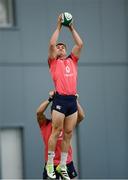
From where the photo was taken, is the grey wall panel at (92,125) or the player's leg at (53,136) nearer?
the player's leg at (53,136)

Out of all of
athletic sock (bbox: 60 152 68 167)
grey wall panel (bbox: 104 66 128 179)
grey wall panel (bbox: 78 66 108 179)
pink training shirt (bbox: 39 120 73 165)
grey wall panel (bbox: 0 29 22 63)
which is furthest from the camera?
grey wall panel (bbox: 104 66 128 179)

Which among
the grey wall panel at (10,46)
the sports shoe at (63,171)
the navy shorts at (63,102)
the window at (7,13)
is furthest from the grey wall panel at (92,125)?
the navy shorts at (63,102)

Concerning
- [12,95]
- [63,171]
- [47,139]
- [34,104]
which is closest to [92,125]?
[34,104]

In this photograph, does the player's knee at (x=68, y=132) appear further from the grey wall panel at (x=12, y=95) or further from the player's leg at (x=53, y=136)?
the grey wall panel at (x=12, y=95)

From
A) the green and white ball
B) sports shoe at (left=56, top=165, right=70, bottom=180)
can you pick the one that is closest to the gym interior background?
sports shoe at (left=56, top=165, right=70, bottom=180)

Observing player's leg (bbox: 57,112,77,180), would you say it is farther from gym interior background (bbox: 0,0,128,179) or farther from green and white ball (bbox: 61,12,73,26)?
gym interior background (bbox: 0,0,128,179)

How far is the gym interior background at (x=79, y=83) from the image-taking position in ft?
78.0

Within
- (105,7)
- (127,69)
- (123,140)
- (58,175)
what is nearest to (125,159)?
(123,140)

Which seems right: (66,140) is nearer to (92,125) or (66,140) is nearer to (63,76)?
(63,76)

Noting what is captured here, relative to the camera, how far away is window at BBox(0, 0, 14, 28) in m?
23.8

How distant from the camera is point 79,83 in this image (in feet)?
79.6

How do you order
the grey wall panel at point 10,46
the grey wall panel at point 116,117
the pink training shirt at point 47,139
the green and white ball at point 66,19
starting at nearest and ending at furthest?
the green and white ball at point 66,19 < the pink training shirt at point 47,139 < the grey wall panel at point 10,46 < the grey wall panel at point 116,117

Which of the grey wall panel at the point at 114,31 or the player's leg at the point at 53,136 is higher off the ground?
the grey wall panel at the point at 114,31

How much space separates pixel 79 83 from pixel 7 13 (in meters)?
2.45
